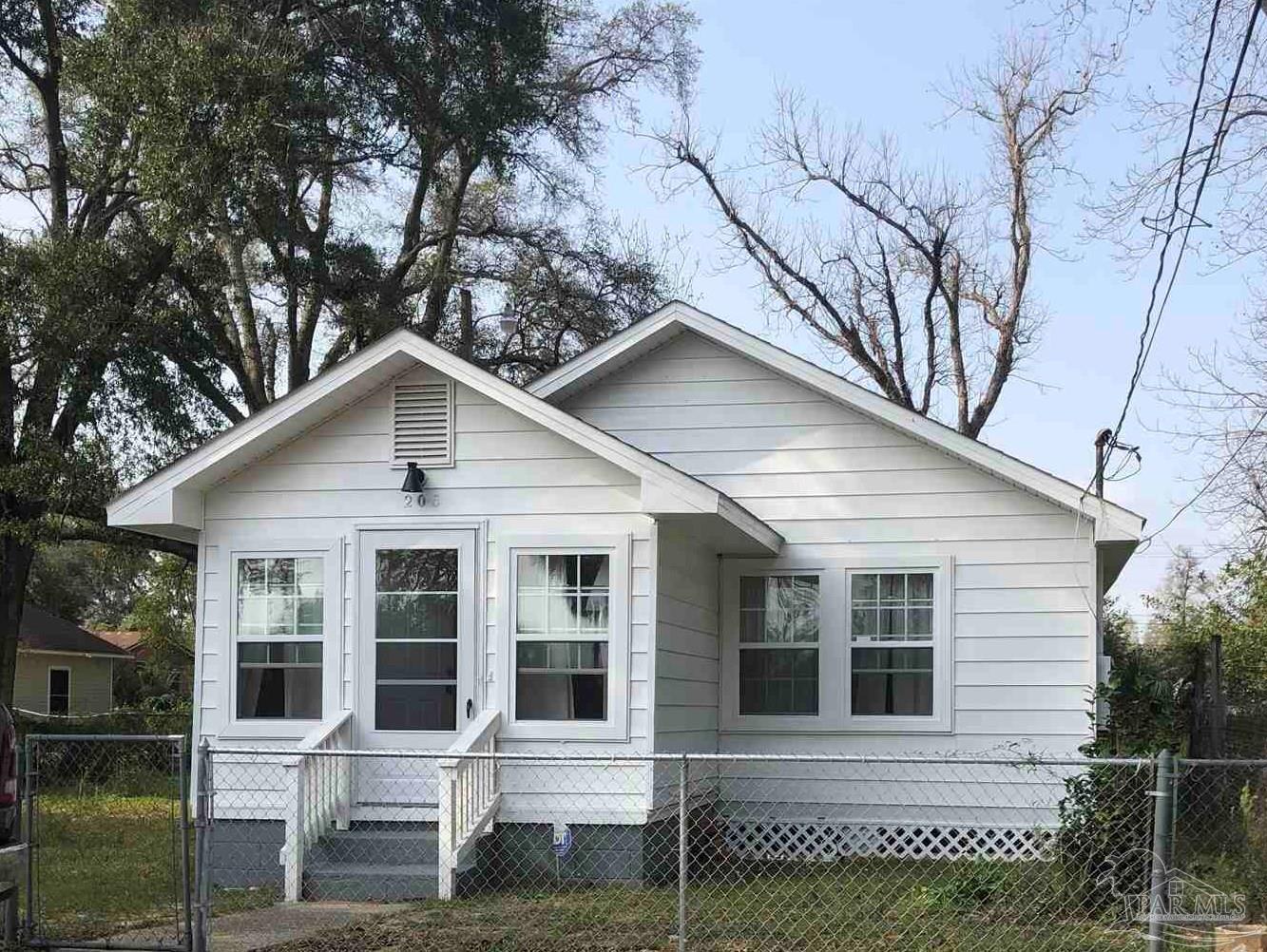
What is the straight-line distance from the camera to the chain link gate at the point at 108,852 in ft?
26.8

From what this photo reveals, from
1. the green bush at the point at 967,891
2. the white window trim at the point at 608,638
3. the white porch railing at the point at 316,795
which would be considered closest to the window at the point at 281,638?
the white porch railing at the point at 316,795

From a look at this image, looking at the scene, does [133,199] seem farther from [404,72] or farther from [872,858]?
[872,858]

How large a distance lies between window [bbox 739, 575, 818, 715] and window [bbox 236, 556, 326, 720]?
4.07 metres

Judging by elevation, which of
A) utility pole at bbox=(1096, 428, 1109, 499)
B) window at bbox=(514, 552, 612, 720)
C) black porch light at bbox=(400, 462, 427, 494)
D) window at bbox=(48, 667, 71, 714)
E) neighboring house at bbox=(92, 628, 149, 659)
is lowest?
window at bbox=(48, 667, 71, 714)

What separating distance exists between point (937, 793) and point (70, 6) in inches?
743

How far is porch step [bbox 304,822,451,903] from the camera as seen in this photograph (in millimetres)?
10352

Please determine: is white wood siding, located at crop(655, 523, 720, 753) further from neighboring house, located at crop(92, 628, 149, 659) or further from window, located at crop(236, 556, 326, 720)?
neighboring house, located at crop(92, 628, 149, 659)

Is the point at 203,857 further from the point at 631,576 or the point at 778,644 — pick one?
the point at 778,644

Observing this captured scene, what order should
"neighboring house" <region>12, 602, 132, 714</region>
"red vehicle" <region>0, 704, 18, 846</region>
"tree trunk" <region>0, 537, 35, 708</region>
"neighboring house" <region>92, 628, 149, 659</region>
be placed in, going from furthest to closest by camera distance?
"neighboring house" <region>92, 628, 149, 659</region>, "neighboring house" <region>12, 602, 132, 714</region>, "tree trunk" <region>0, 537, 35, 708</region>, "red vehicle" <region>0, 704, 18, 846</region>

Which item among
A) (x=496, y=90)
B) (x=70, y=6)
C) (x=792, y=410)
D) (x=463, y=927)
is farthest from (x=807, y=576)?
(x=70, y=6)

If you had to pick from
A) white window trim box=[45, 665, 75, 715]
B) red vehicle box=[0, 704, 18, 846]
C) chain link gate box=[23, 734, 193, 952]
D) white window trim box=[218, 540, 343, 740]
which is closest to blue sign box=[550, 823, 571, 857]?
white window trim box=[218, 540, 343, 740]

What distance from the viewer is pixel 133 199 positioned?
2216cm

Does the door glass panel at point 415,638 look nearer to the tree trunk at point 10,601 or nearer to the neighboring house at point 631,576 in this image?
the neighboring house at point 631,576

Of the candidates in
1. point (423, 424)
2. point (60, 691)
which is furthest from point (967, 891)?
point (60, 691)
